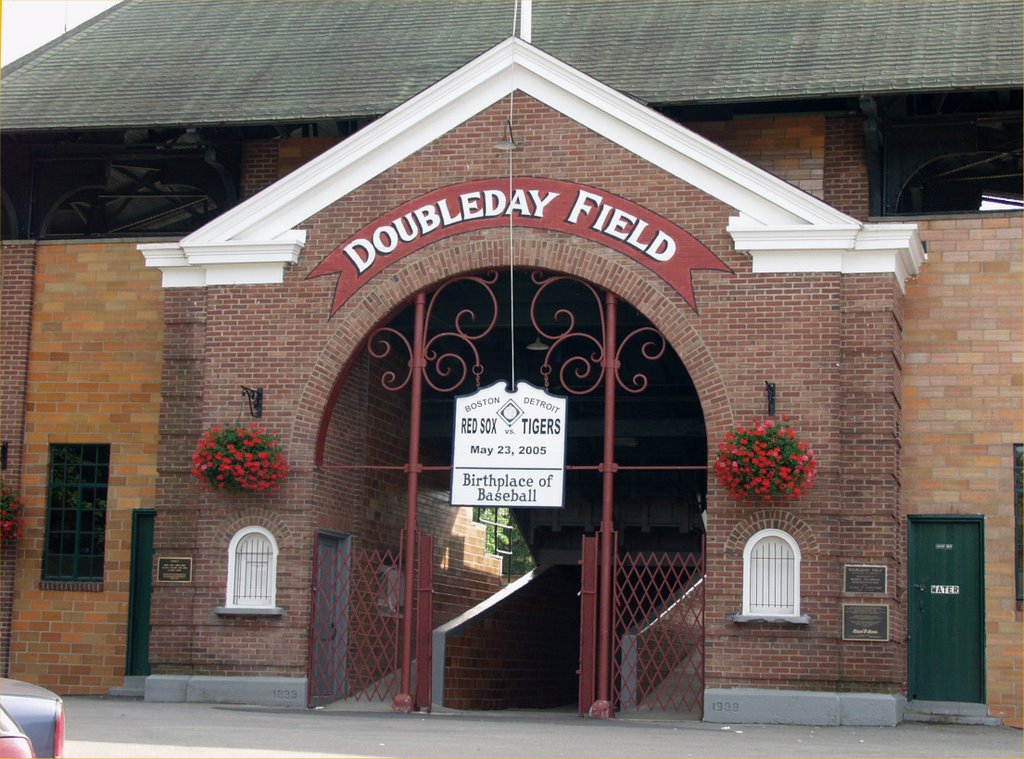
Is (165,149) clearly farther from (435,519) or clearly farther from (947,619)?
(947,619)

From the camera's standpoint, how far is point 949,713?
18.2 m

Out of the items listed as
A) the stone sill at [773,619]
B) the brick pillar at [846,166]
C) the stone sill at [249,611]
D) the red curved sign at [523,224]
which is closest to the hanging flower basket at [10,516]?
the stone sill at [249,611]

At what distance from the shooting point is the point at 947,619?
1861cm

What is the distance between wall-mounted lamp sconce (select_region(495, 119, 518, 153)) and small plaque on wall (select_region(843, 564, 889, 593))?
604cm

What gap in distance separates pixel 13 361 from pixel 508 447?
7.59m

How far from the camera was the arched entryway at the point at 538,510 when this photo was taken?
18172 mm

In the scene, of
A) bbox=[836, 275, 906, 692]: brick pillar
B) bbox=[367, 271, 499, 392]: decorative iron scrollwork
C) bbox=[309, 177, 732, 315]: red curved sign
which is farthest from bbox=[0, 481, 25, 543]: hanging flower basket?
bbox=[836, 275, 906, 692]: brick pillar

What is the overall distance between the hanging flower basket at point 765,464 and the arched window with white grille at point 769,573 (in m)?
0.46

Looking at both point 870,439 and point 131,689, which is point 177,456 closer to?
point 131,689

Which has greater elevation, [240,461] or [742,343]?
[742,343]

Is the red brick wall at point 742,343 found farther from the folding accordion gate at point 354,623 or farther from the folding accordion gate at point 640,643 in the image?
the folding accordion gate at point 354,623

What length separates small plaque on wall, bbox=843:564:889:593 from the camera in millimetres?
17094

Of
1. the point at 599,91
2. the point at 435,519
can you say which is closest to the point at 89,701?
the point at 435,519

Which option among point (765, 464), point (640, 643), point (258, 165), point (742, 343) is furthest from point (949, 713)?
point (258, 165)
